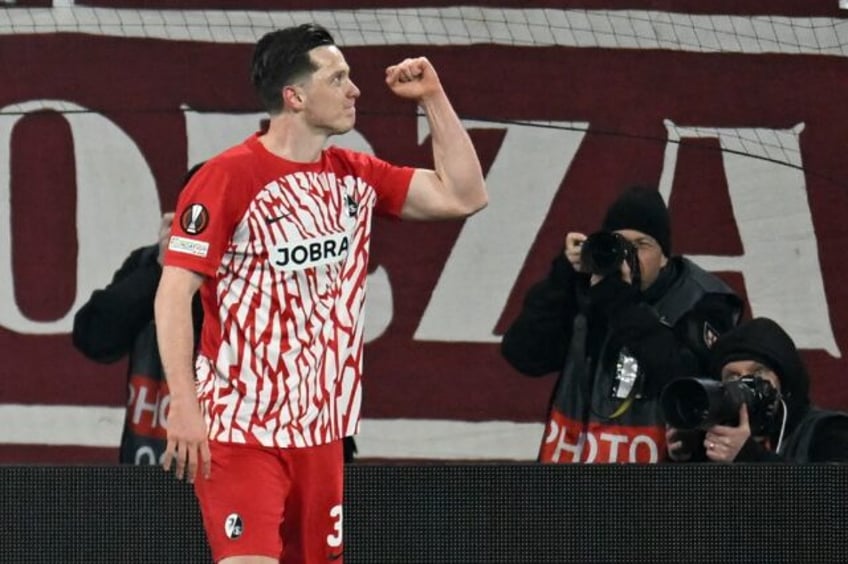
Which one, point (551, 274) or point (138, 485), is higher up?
point (551, 274)

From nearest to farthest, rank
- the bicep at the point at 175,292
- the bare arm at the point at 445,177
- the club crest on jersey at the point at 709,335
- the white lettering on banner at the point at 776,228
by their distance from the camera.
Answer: the bicep at the point at 175,292
the bare arm at the point at 445,177
the club crest on jersey at the point at 709,335
the white lettering on banner at the point at 776,228

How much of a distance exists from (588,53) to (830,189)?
86cm

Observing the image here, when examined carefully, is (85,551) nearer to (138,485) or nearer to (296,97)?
(138,485)

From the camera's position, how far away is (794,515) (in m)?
5.95

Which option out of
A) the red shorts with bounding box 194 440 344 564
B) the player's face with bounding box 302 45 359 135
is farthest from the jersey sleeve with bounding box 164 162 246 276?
the red shorts with bounding box 194 440 344 564

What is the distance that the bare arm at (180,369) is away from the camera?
14.9 ft

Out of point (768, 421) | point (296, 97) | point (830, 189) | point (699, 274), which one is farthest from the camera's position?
point (830, 189)

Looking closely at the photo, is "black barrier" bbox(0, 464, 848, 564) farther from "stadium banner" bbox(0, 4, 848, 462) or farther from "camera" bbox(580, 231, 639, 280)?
"stadium banner" bbox(0, 4, 848, 462)

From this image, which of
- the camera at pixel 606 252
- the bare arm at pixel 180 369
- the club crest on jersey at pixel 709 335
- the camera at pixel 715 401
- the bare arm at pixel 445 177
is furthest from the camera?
the club crest on jersey at pixel 709 335

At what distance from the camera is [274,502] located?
4.74 meters

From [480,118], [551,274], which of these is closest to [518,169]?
[480,118]

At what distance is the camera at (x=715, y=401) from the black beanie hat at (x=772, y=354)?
0.35ft

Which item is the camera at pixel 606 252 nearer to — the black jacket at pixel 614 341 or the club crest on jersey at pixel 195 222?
the black jacket at pixel 614 341

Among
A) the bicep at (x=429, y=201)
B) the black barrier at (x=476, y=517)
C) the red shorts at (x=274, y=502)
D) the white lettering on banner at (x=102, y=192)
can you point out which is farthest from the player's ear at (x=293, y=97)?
the white lettering on banner at (x=102, y=192)
